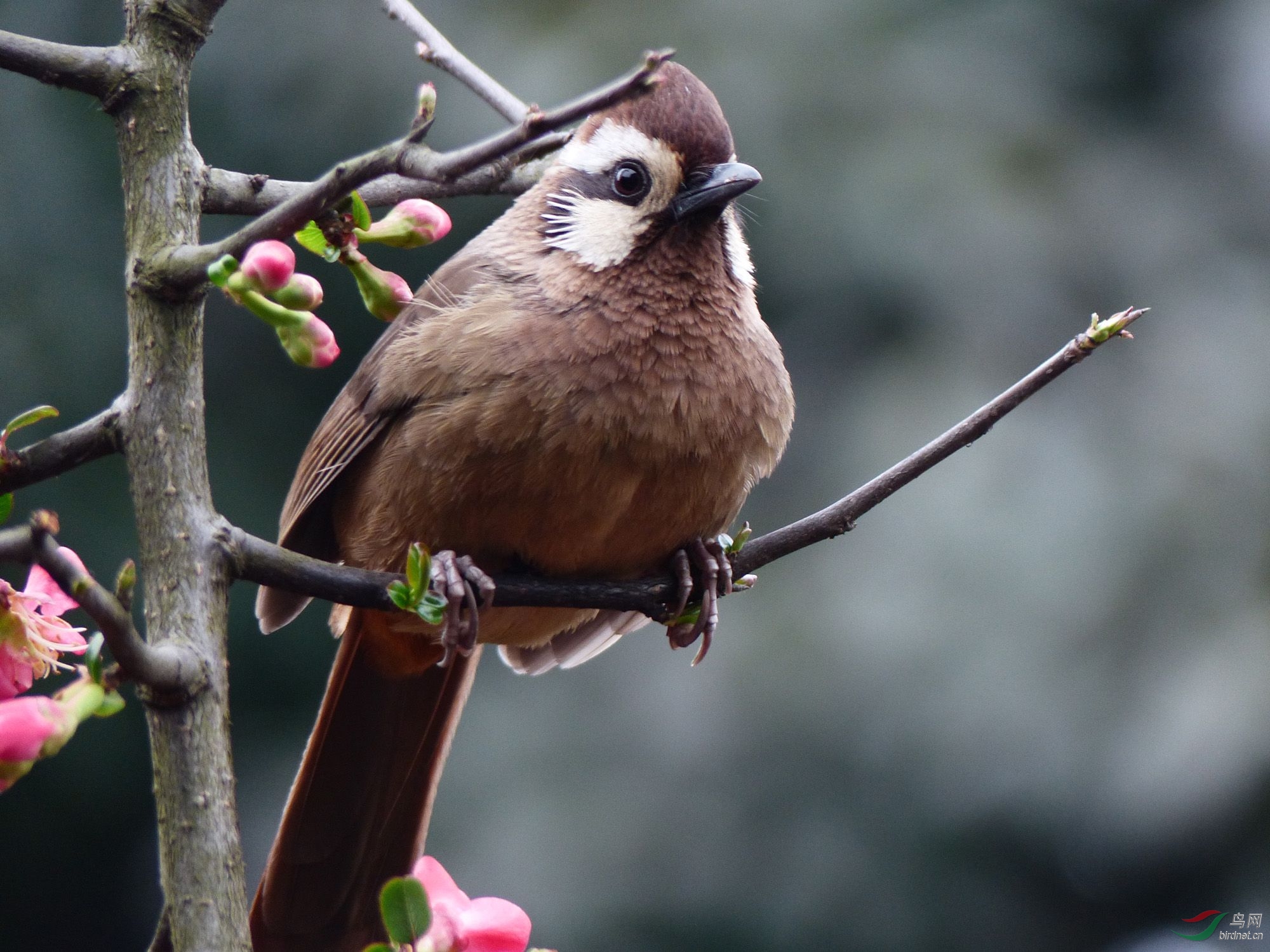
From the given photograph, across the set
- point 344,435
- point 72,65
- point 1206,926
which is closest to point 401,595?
point 72,65

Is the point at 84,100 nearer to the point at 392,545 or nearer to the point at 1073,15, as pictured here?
the point at 392,545

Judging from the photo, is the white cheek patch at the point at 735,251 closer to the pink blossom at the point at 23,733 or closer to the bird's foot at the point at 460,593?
the bird's foot at the point at 460,593

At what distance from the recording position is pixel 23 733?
1.39m

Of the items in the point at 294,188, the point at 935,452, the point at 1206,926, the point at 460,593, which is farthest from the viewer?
the point at 1206,926

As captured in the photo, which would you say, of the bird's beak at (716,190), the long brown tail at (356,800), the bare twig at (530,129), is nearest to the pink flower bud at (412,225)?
the bare twig at (530,129)

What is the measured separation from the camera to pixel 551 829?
4.75 meters

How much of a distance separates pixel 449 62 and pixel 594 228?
0.45 metres

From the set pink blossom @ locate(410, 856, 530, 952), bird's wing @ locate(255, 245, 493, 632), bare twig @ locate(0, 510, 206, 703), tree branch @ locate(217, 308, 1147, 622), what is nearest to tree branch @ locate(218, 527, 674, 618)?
tree branch @ locate(217, 308, 1147, 622)

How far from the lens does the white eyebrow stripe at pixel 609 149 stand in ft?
9.63

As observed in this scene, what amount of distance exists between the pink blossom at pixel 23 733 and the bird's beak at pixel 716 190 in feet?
5.87

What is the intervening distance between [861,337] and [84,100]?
3237mm

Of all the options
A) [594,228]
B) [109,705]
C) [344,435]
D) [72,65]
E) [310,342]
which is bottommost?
[109,705]

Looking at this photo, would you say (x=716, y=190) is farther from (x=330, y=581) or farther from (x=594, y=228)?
(x=330, y=581)

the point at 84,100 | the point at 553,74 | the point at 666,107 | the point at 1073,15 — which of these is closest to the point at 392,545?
the point at 666,107
